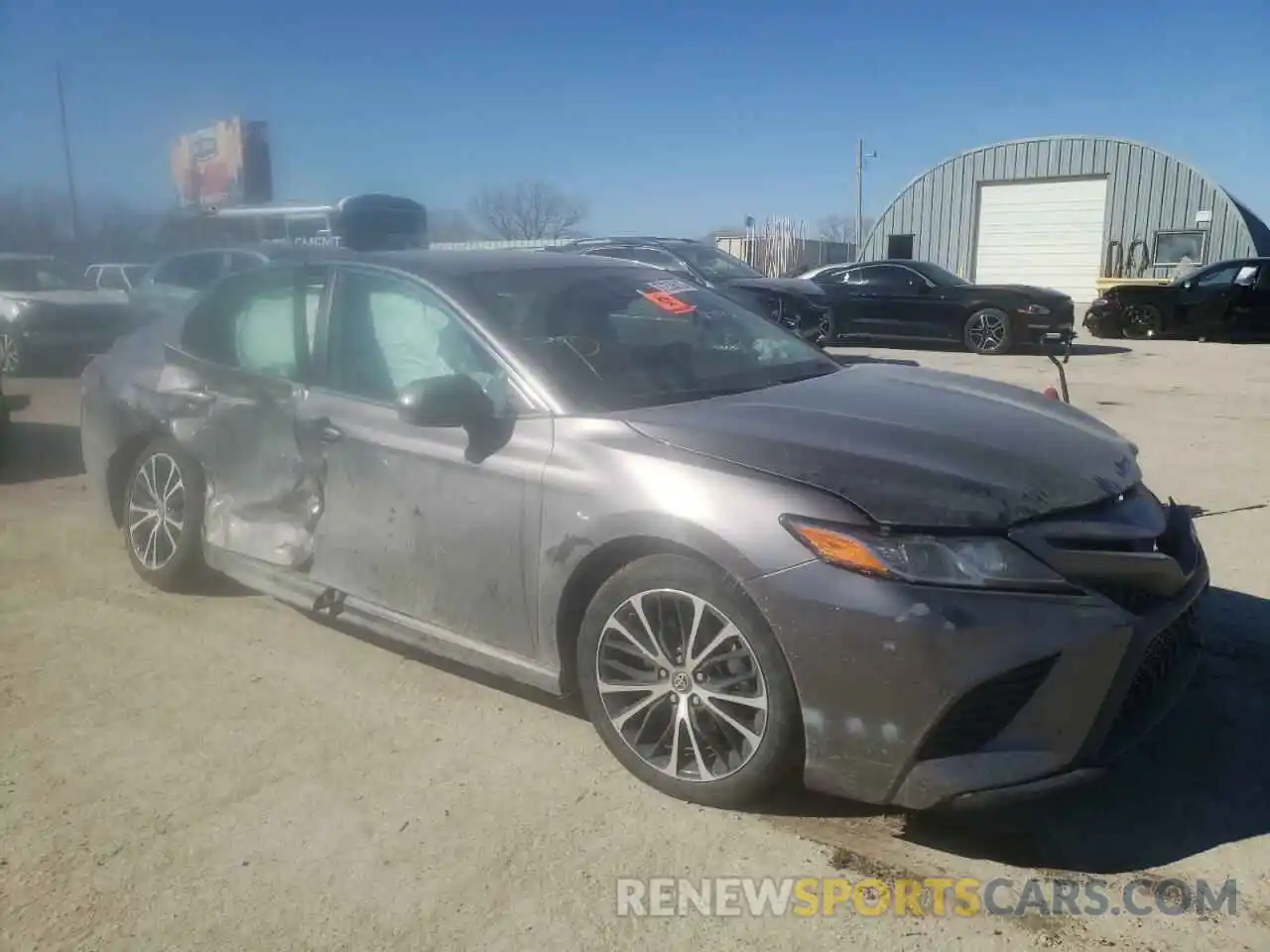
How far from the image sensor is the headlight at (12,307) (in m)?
12.3

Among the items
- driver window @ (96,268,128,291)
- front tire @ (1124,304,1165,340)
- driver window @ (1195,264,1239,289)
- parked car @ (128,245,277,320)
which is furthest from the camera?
front tire @ (1124,304,1165,340)

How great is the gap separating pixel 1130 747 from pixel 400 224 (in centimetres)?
1700

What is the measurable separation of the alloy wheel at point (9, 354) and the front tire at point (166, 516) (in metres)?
9.46

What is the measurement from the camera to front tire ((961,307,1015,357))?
47.6ft

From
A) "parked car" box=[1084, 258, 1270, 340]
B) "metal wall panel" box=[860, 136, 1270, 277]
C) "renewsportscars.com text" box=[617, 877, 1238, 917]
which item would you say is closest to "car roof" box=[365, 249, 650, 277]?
"renewsportscars.com text" box=[617, 877, 1238, 917]

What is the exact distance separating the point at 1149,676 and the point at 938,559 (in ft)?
2.24

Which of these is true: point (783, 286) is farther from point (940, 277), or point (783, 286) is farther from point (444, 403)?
point (444, 403)

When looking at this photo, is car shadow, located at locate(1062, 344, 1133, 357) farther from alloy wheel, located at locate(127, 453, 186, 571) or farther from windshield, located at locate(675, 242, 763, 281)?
alloy wheel, located at locate(127, 453, 186, 571)

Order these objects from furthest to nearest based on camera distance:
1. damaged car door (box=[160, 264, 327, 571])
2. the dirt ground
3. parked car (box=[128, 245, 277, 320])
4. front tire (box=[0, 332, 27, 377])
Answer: front tire (box=[0, 332, 27, 377]), parked car (box=[128, 245, 277, 320]), damaged car door (box=[160, 264, 327, 571]), the dirt ground

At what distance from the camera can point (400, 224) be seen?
58.5 feet

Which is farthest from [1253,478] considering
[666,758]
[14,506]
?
[14,506]

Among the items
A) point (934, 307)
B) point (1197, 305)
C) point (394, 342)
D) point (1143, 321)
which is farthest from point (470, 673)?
point (1143, 321)

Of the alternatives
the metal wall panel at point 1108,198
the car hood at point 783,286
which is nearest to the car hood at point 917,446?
the car hood at point 783,286

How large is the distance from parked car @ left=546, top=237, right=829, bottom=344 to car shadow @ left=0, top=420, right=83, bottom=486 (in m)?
7.57
